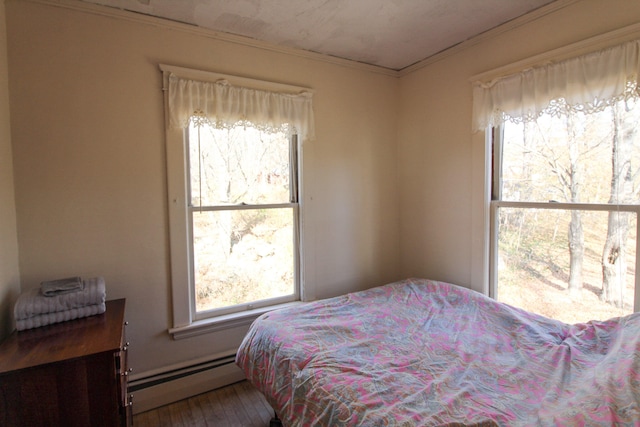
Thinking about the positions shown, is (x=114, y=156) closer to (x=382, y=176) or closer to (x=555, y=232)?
(x=382, y=176)

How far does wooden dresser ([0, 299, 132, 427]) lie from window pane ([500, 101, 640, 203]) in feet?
8.55

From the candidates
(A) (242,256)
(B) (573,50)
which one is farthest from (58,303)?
(B) (573,50)

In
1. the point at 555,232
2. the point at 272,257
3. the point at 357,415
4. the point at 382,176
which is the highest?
the point at 382,176

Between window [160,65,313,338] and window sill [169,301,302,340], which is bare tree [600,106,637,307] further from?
window sill [169,301,302,340]

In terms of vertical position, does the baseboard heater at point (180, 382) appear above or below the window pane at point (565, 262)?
below

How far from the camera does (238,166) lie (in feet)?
7.86

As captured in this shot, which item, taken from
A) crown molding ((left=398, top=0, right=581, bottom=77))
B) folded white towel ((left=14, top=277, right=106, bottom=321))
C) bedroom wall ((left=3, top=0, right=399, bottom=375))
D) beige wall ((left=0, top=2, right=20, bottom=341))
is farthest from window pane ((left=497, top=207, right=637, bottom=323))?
beige wall ((left=0, top=2, right=20, bottom=341))

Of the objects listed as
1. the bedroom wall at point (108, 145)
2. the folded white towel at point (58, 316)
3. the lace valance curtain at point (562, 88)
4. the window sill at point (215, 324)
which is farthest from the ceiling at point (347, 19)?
the window sill at point (215, 324)

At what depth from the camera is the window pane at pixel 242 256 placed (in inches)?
90.8

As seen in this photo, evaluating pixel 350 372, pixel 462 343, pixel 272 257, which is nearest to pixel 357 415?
pixel 350 372

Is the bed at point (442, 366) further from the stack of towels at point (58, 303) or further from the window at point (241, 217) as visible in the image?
the stack of towels at point (58, 303)

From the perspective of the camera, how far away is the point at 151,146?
6.82 feet

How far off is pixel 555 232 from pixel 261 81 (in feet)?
7.67

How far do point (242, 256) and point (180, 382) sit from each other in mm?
966
